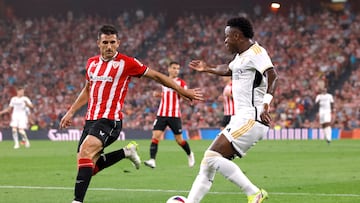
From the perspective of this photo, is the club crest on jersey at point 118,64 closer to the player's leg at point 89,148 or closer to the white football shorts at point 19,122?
the player's leg at point 89,148

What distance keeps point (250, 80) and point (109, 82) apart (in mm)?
2203

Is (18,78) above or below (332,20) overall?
below

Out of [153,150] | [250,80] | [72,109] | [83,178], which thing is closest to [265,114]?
[250,80]

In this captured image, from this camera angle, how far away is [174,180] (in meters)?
14.9

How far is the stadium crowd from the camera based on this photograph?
4097cm

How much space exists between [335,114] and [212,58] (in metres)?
9.17

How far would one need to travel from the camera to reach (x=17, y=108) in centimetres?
3225

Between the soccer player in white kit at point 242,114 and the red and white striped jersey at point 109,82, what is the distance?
1.68 metres

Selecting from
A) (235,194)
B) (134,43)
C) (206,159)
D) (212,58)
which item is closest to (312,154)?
(235,194)

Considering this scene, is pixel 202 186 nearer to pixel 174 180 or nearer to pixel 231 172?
pixel 231 172

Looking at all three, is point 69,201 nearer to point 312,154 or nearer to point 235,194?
point 235,194

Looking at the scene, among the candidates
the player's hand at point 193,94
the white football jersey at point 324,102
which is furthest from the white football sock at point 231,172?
the white football jersey at point 324,102

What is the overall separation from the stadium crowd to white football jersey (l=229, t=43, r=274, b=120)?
29.0 m

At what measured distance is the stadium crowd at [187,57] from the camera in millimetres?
40969
